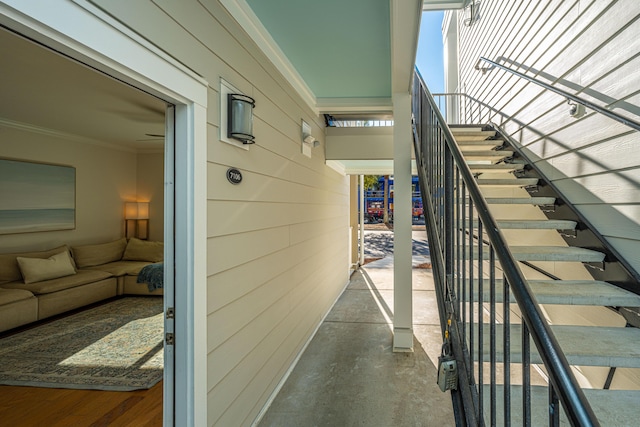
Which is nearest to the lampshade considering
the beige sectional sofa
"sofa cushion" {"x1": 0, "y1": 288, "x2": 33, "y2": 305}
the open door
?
the beige sectional sofa

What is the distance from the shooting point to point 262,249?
2250 millimetres

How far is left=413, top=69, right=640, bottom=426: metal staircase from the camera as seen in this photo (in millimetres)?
831

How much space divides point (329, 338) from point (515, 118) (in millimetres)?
3223

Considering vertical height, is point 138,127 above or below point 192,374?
above

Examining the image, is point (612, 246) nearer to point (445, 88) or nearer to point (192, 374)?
point (192, 374)

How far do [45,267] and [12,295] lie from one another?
566 mm

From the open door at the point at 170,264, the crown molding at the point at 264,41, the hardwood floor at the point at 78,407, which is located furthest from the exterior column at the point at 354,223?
the open door at the point at 170,264

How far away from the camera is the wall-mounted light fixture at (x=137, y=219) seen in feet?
18.5

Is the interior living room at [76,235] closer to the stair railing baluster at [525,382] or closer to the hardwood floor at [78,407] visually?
the hardwood floor at [78,407]

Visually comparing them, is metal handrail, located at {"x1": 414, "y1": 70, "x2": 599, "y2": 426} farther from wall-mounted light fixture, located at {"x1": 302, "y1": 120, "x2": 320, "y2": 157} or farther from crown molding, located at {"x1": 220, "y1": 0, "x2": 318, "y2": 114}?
wall-mounted light fixture, located at {"x1": 302, "y1": 120, "x2": 320, "y2": 157}

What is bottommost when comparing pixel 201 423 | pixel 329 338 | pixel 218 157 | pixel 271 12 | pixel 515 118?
pixel 329 338

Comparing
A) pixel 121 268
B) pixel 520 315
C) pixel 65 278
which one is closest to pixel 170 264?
pixel 520 315

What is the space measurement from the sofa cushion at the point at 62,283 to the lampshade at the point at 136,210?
150cm

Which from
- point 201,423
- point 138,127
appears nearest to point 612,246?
point 201,423
